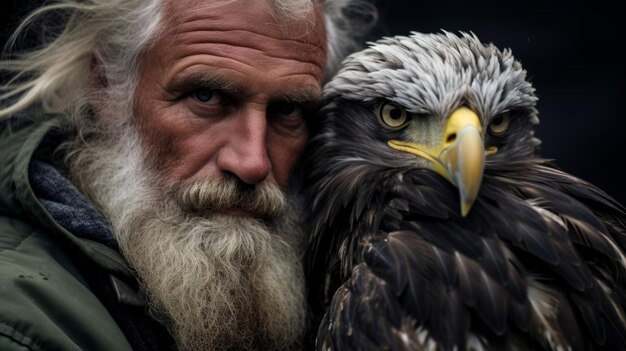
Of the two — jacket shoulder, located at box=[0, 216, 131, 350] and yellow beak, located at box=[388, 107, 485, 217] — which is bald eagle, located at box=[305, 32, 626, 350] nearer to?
yellow beak, located at box=[388, 107, 485, 217]

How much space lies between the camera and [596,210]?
2.12 m

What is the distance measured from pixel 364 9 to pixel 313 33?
1.12 meters

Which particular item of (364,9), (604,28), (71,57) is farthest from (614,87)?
(71,57)

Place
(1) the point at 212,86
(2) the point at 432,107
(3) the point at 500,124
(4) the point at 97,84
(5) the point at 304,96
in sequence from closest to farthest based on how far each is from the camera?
(2) the point at 432,107 → (3) the point at 500,124 → (1) the point at 212,86 → (5) the point at 304,96 → (4) the point at 97,84

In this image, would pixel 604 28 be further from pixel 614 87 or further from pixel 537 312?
pixel 537 312

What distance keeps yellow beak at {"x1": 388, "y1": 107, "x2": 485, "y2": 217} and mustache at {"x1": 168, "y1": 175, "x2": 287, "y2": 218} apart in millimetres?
533

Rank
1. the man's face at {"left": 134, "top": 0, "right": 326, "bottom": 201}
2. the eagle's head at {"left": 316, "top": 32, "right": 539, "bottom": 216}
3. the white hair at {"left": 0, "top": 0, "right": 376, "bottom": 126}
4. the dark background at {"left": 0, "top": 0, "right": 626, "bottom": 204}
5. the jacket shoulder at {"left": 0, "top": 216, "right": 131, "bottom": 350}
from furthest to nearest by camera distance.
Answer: the dark background at {"left": 0, "top": 0, "right": 626, "bottom": 204} → the white hair at {"left": 0, "top": 0, "right": 376, "bottom": 126} → the man's face at {"left": 134, "top": 0, "right": 326, "bottom": 201} → the eagle's head at {"left": 316, "top": 32, "right": 539, "bottom": 216} → the jacket shoulder at {"left": 0, "top": 216, "right": 131, "bottom": 350}

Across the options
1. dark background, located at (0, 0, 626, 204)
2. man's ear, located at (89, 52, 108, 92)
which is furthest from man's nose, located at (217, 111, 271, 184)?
dark background, located at (0, 0, 626, 204)

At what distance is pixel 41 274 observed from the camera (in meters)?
1.98

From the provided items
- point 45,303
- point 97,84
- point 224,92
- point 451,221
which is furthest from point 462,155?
point 97,84

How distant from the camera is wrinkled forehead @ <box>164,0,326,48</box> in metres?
2.38

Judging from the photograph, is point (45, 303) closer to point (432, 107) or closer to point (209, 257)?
point (209, 257)

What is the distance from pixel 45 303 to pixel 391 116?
1122mm

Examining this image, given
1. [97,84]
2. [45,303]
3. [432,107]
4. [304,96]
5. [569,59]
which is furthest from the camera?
[569,59]
